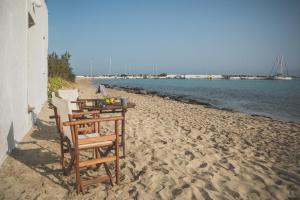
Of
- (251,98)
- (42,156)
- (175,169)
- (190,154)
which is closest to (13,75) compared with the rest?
(42,156)

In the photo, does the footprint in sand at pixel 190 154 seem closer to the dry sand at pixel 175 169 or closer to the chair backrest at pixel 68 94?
the dry sand at pixel 175 169

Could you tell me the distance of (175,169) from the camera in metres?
3.82

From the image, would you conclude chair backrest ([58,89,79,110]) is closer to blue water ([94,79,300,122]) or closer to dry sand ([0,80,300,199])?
dry sand ([0,80,300,199])

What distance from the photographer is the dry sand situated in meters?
3.09

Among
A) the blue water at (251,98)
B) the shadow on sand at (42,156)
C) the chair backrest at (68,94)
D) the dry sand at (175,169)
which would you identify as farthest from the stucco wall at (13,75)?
the blue water at (251,98)

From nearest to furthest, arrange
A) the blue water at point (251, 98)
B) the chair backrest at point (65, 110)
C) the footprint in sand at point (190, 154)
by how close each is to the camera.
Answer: the chair backrest at point (65, 110), the footprint in sand at point (190, 154), the blue water at point (251, 98)

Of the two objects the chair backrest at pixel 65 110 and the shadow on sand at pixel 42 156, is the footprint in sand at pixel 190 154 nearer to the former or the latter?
the shadow on sand at pixel 42 156

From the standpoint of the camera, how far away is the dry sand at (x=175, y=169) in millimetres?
3092

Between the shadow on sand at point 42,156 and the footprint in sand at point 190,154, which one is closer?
the shadow on sand at point 42,156

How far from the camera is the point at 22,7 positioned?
498 centimetres

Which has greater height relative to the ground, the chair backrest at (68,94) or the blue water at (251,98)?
the chair backrest at (68,94)

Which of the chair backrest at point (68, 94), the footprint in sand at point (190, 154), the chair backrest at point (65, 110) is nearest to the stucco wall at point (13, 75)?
the chair backrest at point (68, 94)

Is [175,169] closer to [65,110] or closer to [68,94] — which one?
[65,110]

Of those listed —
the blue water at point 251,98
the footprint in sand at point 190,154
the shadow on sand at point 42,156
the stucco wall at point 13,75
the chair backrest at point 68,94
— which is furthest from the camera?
the blue water at point 251,98
